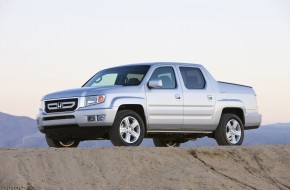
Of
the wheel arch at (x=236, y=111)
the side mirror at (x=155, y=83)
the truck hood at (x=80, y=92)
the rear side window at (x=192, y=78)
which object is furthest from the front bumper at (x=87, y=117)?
the wheel arch at (x=236, y=111)

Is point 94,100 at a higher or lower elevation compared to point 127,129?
higher

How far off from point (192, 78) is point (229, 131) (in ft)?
4.80

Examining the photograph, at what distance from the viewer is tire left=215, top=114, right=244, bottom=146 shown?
640 inches

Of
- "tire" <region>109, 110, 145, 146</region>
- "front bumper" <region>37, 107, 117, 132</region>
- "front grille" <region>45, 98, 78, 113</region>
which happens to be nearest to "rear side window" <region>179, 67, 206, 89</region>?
"tire" <region>109, 110, 145, 146</region>

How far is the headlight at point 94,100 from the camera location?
14.2m

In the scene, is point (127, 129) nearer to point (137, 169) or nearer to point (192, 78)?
point (137, 169)

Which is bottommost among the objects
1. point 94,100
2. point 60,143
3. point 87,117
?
point 60,143

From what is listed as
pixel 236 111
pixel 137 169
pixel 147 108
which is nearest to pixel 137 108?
pixel 147 108

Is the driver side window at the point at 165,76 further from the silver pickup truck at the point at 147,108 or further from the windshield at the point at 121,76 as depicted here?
the windshield at the point at 121,76

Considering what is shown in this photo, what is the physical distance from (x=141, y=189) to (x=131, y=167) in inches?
31.5

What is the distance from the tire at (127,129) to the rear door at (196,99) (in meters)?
1.22

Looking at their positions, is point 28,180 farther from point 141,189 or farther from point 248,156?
point 248,156

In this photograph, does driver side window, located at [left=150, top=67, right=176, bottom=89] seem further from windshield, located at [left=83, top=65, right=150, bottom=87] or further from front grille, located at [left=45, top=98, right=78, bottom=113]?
front grille, located at [left=45, top=98, right=78, bottom=113]

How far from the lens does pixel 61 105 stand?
14664 mm
